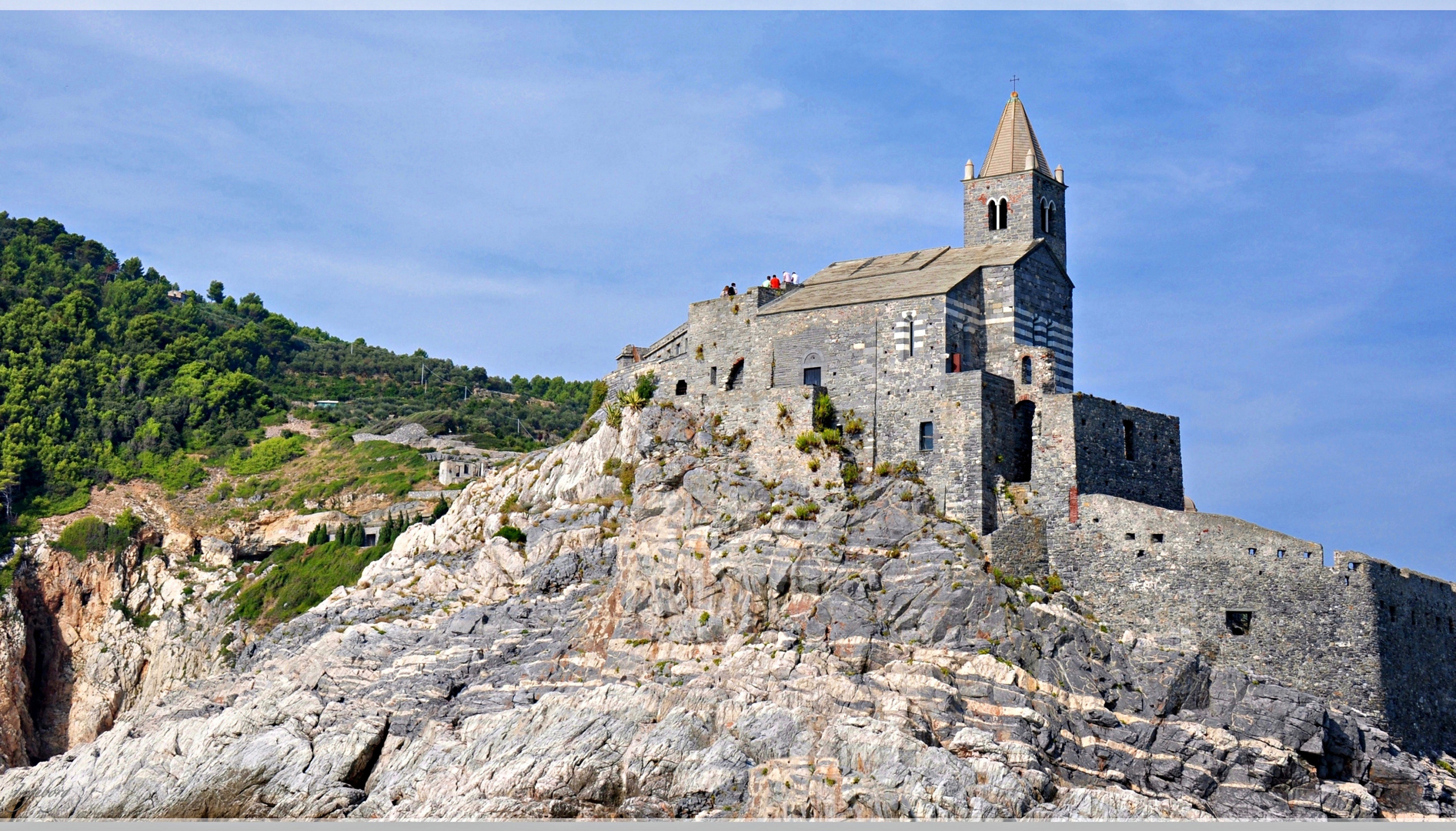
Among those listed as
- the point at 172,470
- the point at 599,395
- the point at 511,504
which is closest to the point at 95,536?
the point at 172,470

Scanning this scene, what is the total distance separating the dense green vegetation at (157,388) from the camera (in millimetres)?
92188

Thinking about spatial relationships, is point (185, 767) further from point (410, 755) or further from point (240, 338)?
point (240, 338)

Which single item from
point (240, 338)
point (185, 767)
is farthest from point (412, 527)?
point (240, 338)

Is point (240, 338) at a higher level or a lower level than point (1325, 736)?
higher

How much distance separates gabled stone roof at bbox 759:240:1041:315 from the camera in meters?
56.3

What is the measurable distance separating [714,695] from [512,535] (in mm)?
14586

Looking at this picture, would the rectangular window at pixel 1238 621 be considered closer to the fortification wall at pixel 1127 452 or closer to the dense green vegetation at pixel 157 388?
the fortification wall at pixel 1127 452

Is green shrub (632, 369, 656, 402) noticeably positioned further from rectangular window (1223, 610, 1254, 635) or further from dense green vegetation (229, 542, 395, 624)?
rectangular window (1223, 610, 1254, 635)

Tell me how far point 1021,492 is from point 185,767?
101ft

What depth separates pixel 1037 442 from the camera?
5306 centimetres

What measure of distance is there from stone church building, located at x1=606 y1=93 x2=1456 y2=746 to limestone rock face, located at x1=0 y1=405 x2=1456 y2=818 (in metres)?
1.34

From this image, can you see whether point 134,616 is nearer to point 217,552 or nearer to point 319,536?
point 217,552

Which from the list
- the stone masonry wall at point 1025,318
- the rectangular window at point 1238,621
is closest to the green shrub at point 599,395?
the stone masonry wall at point 1025,318

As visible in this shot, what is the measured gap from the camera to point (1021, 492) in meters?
52.7
